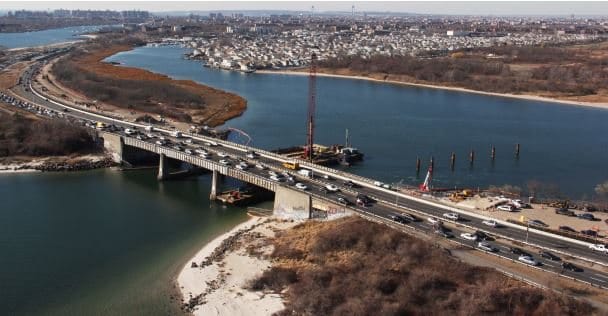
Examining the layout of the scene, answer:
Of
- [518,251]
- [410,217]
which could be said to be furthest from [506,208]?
[518,251]

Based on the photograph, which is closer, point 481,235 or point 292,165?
point 481,235

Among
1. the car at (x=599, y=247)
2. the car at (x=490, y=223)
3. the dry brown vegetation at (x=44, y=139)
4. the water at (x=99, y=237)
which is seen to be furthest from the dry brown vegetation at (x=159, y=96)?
the car at (x=599, y=247)

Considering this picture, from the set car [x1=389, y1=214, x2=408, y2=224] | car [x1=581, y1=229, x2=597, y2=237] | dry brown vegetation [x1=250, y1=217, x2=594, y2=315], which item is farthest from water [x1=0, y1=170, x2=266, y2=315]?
car [x1=581, y1=229, x2=597, y2=237]

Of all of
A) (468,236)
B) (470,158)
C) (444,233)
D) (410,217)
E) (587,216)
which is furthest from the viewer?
(470,158)

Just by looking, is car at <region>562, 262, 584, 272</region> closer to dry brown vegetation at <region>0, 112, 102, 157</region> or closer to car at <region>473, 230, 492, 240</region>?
car at <region>473, 230, 492, 240</region>

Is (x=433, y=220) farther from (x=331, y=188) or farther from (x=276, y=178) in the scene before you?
(x=276, y=178)

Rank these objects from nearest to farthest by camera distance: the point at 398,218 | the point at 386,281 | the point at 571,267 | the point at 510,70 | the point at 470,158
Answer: the point at 386,281
the point at 571,267
the point at 398,218
the point at 470,158
the point at 510,70
